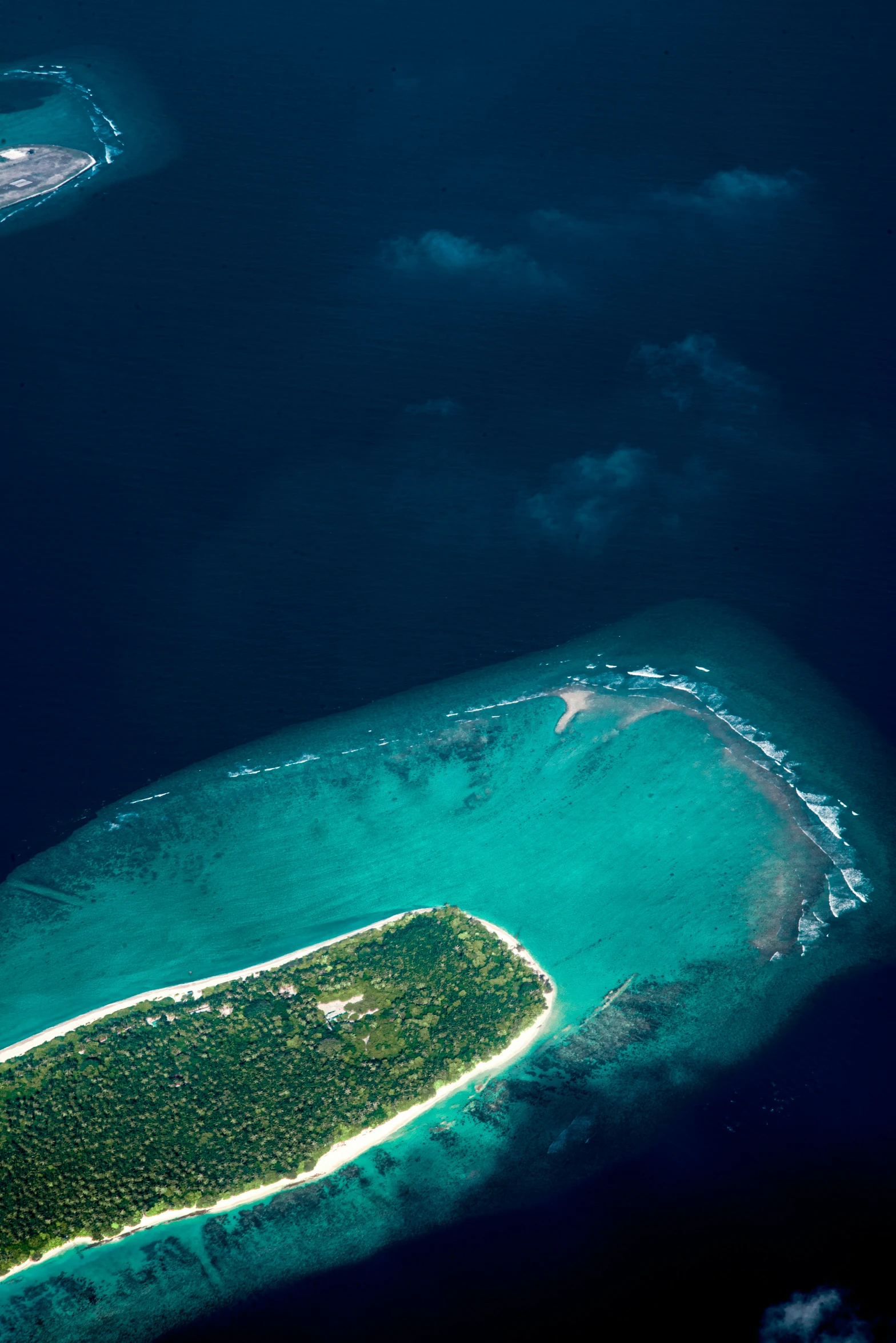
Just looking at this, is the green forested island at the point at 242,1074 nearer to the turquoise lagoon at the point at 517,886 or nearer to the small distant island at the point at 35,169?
the turquoise lagoon at the point at 517,886

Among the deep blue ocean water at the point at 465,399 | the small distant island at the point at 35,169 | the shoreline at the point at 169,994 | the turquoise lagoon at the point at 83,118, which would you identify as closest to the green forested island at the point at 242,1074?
the shoreline at the point at 169,994

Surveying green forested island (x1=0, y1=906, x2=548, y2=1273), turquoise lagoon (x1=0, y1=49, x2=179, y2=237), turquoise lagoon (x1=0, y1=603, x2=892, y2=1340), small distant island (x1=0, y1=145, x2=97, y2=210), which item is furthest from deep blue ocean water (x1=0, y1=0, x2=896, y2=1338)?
green forested island (x1=0, y1=906, x2=548, y2=1273)

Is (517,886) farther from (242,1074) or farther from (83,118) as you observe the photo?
(83,118)

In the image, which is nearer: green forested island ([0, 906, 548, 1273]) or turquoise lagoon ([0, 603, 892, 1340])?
green forested island ([0, 906, 548, 1273])

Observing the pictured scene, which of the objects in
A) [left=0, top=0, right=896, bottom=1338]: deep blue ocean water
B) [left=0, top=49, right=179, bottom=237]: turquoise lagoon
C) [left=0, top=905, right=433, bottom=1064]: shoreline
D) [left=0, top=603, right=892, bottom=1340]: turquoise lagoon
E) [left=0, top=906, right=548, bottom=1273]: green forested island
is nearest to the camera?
[left=0, top=906, right=548, bottom=1273]: green forested island

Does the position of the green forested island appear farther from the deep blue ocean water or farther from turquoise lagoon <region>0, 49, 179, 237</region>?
turquoise lagoon <region>0, 49, 179, 237</region>

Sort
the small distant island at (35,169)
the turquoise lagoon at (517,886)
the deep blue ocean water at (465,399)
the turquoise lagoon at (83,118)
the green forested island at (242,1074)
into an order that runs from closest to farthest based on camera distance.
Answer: the green forested island at (242,1074) < the turquoise lagoon at (517,886) < the deep blue ocean water at (465,399) < the small distant island at (35,169) < the turquoise lagoon at (83,118)
